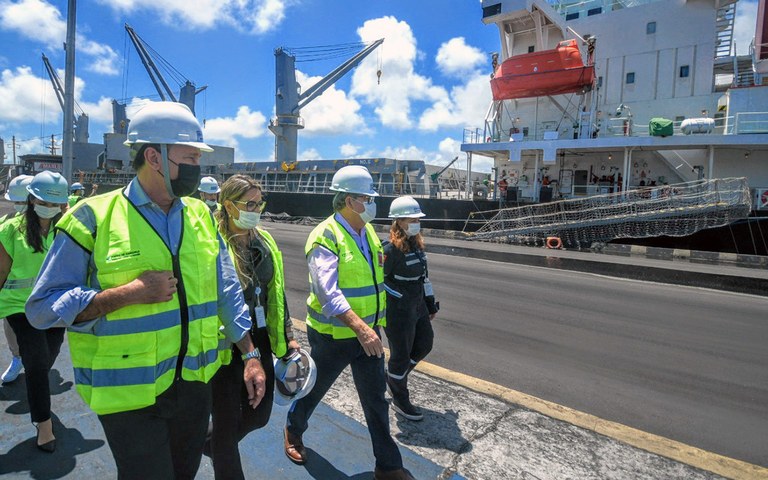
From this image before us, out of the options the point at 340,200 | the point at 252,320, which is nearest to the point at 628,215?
the point at 340,200

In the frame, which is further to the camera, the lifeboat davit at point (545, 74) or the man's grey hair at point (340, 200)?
the lifeboat davit at point (545, 74)

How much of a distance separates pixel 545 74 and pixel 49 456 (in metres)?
24.1

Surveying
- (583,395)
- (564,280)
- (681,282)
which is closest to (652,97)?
(681,282)

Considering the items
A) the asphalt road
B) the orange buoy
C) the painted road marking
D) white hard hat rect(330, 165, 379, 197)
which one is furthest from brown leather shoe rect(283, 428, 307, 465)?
the orange buoy

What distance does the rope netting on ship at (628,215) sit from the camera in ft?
48.7

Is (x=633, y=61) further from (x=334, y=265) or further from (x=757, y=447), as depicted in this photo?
(x=334, y=265)

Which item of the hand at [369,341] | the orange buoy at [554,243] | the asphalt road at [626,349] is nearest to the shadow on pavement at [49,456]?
the hand at [369,341]

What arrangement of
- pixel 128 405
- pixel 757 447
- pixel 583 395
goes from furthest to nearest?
pixel 583 395, pixel 757 447, pixel 128 405

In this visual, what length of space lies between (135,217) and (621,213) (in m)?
18.1

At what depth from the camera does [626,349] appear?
19.6 ft

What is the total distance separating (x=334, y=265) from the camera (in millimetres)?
2770

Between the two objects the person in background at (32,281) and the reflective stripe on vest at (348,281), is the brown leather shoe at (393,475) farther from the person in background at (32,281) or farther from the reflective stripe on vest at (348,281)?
the person in background at (32,281)

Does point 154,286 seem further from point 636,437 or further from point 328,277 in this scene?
point 636,437

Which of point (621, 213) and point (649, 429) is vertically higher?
point (621, 213)
